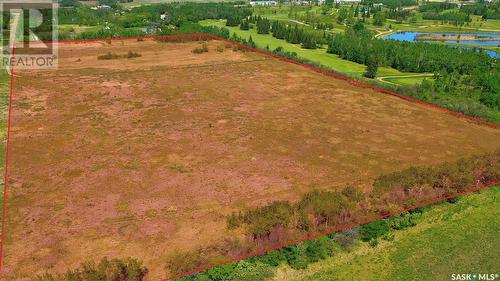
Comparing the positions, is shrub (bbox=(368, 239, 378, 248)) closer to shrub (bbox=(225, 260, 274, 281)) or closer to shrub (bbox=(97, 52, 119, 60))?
shrub (bbox=(225, 260, 274, 281))

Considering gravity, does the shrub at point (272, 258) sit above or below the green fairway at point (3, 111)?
below

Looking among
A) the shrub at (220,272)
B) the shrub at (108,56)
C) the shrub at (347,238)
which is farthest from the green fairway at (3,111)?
the shrub at (347,238)

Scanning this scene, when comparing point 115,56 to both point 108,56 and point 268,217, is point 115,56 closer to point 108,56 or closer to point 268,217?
point 108,56

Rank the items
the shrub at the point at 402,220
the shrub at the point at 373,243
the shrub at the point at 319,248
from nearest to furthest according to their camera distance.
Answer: the shrub at the point at 319,248
the shrub at the point at 373,243
the shrub at the point at 402,220

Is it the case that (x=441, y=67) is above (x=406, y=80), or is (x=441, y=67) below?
above

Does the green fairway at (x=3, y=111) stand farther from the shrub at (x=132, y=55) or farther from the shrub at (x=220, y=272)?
the shrub at (x=132, y=55)

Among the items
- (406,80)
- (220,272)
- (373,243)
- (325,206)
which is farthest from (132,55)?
(373,243)

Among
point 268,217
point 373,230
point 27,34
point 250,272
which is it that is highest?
point 27,34
